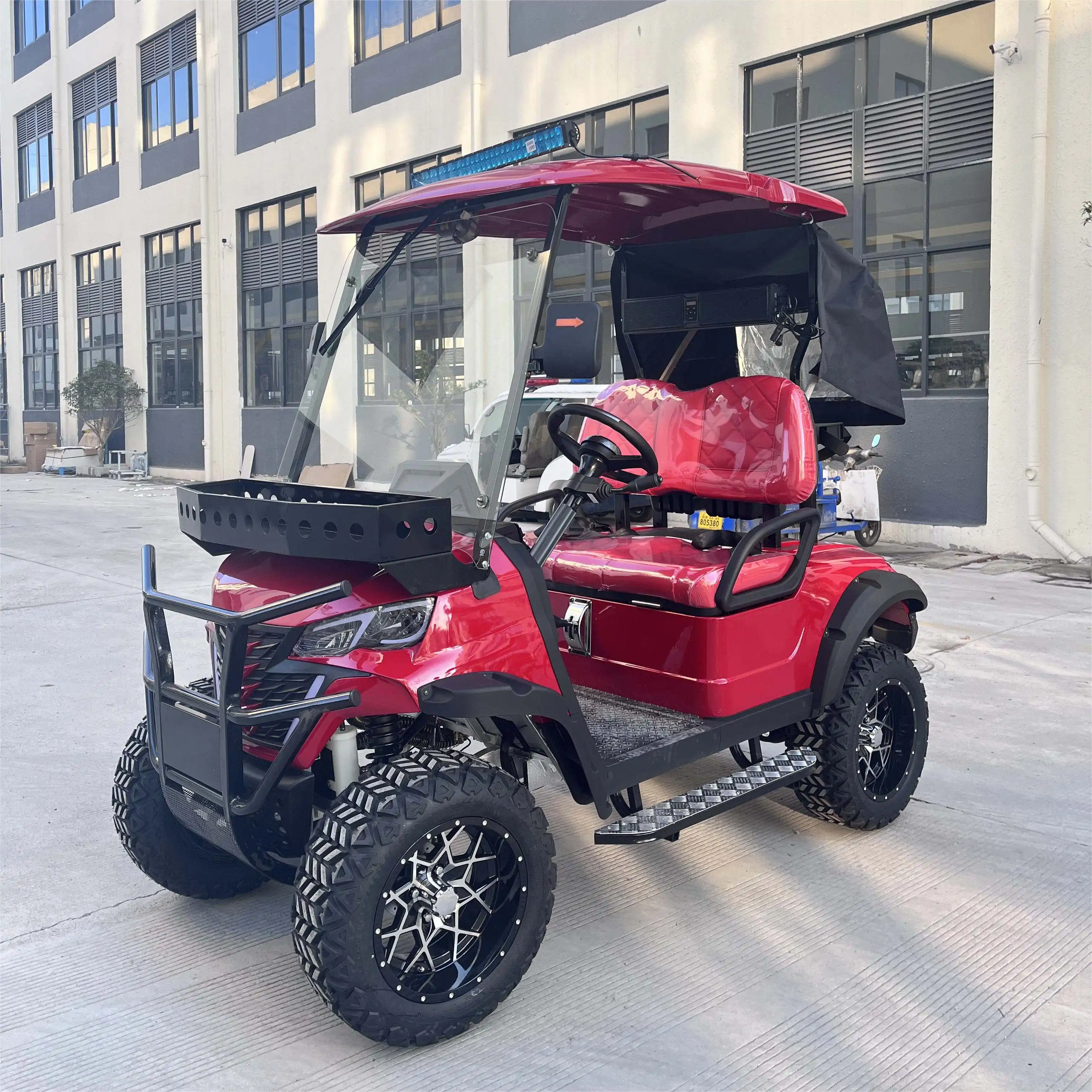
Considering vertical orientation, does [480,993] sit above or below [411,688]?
below

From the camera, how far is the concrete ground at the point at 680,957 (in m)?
2.71

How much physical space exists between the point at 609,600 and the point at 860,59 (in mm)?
10173

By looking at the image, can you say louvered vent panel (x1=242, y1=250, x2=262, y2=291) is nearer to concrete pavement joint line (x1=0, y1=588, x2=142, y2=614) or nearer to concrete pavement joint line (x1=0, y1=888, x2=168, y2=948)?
concrete pavement joint line (x1=0, y1=588, x2=142, y2=614)

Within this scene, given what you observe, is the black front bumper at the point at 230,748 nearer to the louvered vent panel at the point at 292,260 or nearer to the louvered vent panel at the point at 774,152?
the louvered vent panel at the point at 774,152

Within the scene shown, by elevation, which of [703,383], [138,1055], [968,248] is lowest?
[138,1055]

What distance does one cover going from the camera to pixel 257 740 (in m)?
2.95

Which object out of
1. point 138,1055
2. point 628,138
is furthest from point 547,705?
point 628,138

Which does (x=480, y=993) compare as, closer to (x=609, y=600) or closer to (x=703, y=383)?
(x=609, y=600)

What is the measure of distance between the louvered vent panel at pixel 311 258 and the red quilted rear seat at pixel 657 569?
17044 millimetres

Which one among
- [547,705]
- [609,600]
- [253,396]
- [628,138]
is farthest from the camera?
[253,396]

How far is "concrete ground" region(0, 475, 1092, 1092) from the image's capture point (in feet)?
8.89

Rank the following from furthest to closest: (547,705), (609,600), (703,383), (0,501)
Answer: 1. (0,501)
2. (703,383)
3. (609,600)
4. (547,705)

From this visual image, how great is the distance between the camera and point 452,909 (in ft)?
9.12

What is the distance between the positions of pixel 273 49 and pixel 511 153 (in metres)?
20.3
